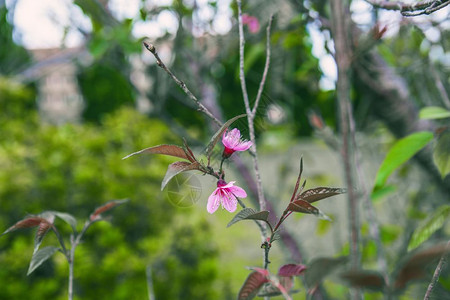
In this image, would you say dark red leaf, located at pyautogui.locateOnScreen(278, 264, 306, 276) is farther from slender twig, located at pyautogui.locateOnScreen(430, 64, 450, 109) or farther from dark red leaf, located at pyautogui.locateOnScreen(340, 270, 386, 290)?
slender twig, located at pyautogui.locateOnScreen(430, 64, 450, 109)

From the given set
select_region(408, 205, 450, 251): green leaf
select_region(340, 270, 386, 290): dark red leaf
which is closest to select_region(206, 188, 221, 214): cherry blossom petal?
select_region(340, 270, 386, 290): dark red leaf

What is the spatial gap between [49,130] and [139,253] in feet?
2.94

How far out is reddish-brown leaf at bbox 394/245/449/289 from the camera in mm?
274

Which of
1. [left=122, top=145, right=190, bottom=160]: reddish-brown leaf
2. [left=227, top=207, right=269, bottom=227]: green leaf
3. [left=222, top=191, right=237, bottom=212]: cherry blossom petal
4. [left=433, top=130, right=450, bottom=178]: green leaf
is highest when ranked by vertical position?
[left=433, top=130, right=450, bottom=178]: green leaf

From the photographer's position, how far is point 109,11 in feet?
5.67

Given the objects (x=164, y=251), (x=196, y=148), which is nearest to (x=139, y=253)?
(x=164, y=251)

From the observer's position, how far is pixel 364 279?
30 cm

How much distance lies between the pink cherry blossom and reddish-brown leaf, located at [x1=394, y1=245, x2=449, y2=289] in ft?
0.62

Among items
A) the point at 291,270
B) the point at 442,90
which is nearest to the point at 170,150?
the point at 291,270

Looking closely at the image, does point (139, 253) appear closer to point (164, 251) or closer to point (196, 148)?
point (164, 251)

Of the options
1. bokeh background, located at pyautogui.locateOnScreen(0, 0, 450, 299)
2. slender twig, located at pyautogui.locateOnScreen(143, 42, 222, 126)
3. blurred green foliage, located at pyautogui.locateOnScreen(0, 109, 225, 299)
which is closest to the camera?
slender twig, located at pyautogui.locateOnScreen(143, 42, 222, 126)

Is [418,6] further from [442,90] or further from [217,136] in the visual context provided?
[442,90]

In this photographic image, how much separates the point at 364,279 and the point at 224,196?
7.7 inches

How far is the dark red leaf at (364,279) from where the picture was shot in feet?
0.97
